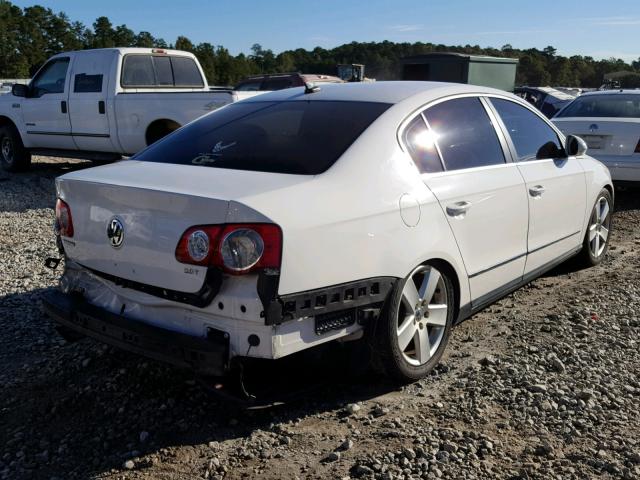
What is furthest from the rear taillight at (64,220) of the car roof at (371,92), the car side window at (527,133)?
the car side window at (527,133)

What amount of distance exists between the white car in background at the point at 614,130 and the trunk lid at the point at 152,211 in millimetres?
6853

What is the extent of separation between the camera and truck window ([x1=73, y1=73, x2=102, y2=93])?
33.9ft

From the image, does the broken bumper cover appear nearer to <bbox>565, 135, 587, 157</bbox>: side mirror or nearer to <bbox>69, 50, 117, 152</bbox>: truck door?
<bbox>565, 135, 587, 157</bbox>: side mirror

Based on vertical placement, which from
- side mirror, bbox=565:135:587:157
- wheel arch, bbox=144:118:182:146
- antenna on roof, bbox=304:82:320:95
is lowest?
wheel arch, bbox=144:118:182:146

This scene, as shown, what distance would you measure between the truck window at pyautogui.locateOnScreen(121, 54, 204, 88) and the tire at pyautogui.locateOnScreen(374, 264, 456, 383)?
804 cm

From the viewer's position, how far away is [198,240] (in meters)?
2.85

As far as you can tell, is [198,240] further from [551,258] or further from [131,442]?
[551,258]

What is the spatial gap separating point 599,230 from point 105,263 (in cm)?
465

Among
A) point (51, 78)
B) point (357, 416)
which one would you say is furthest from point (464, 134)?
point (51, 78)

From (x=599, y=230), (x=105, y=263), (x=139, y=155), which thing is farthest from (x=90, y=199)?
(x=599, y=230)

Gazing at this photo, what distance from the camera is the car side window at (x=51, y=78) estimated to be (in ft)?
35.8

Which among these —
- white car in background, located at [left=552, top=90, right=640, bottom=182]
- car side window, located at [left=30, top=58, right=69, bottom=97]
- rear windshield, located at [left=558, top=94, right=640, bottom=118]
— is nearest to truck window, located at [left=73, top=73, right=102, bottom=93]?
car side window, located at [left=30, top=58, right=69, bottom=97]

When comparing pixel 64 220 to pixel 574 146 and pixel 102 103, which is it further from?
pixel 102 103

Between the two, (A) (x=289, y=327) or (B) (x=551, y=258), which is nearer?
(A) (x=289, y=327)
